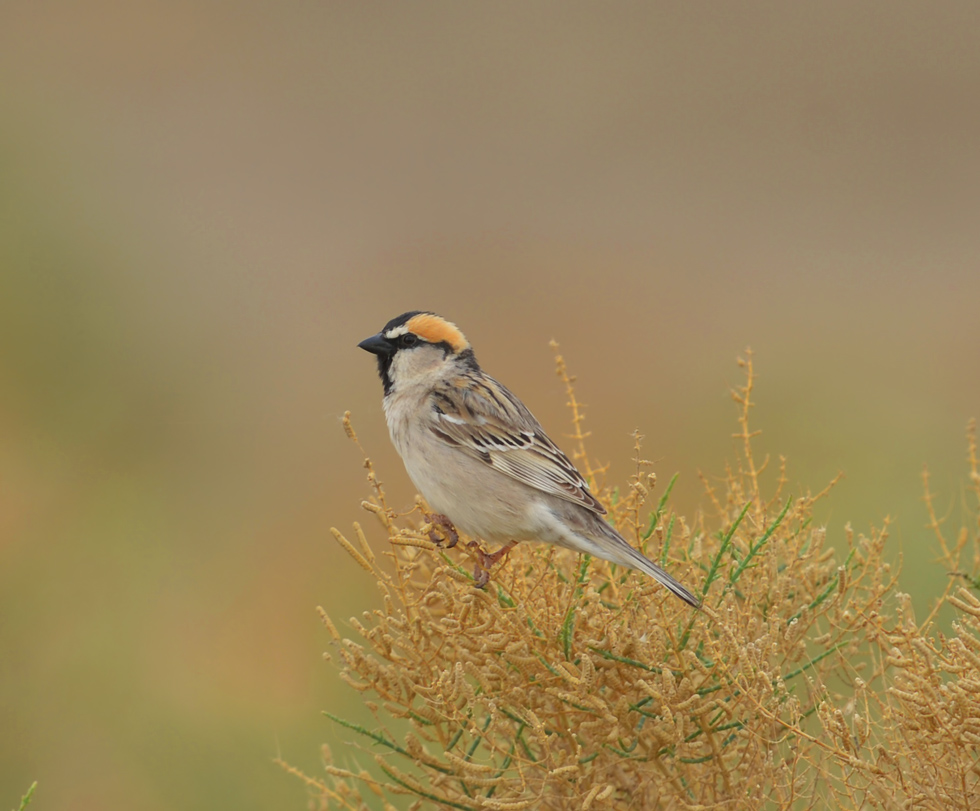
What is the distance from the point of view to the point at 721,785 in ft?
7.32

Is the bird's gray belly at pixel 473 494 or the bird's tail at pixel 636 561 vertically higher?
the bird's tail at pixel 636 561

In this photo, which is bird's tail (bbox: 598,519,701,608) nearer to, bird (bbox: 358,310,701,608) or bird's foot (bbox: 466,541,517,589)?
bird (bbox: 358,310,701,608)

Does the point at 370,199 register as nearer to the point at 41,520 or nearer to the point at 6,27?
the point at 6,27

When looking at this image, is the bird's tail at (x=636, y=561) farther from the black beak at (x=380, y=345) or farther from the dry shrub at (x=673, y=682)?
the black beak at (x=380, y=345)

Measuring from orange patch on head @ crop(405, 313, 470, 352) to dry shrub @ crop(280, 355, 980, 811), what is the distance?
1.05 m

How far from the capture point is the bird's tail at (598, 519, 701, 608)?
2.15 m

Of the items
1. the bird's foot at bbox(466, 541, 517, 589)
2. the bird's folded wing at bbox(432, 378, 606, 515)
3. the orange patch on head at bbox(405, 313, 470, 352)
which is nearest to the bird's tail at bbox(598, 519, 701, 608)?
the bird's foot at bbox(466, 541, 517, 589)

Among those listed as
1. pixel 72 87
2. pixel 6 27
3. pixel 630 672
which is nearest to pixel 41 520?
pixel 630 672

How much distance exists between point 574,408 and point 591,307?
8.50m

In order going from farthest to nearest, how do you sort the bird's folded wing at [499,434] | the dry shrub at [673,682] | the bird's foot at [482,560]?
the bird's folded wing at [499,434] → the bird's foot at [482,560] → the dry shrub at [673,682]

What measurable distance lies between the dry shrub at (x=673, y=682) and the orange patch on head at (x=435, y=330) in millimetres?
1053

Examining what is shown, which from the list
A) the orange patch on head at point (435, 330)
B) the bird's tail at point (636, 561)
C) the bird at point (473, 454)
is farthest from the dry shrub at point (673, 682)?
the orange patch on head at point (435, 330)

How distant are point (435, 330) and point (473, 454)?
1.64ft

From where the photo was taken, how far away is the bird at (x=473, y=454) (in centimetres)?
288
